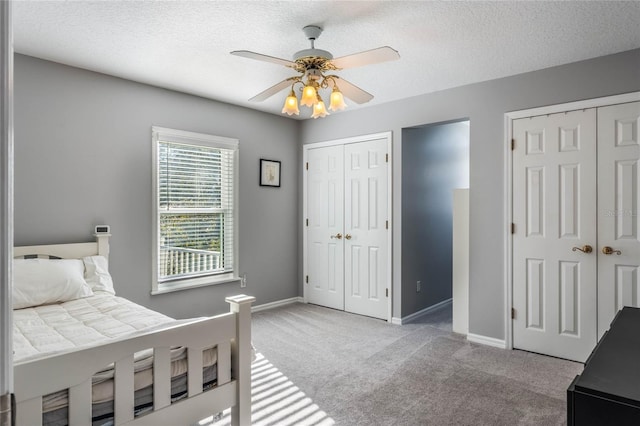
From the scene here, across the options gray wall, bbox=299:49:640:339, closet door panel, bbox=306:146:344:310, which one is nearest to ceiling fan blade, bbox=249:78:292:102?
gray wall, bbox=299:49:640:339

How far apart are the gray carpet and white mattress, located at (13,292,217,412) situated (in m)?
0.91

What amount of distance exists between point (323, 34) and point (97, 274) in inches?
100.0

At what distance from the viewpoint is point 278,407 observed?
248cm

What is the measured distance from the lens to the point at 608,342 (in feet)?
4.34

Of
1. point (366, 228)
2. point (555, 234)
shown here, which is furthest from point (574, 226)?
point (366, 228)

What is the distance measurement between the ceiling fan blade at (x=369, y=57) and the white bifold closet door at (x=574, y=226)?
177 centimetres

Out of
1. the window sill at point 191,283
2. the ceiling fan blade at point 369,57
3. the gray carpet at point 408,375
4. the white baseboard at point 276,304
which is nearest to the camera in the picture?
the ceiling fan blade at point 369,57

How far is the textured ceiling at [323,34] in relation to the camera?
234 centimetres

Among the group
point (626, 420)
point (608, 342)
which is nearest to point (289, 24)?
point (608, 342)

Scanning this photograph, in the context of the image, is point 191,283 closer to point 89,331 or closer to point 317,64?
point 89,331

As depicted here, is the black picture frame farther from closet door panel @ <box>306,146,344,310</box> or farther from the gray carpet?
the gray carpet

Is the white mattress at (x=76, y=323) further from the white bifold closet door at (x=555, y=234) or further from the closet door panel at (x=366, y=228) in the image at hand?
the white bifold closet door at (x=555, y=234)

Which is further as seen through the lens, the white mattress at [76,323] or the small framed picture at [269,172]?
the small framed picture at [269,172]

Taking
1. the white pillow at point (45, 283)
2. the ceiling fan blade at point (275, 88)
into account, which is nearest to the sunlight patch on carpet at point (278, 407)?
the white pillow at point (45, 283)
